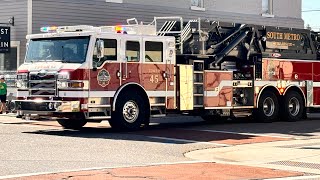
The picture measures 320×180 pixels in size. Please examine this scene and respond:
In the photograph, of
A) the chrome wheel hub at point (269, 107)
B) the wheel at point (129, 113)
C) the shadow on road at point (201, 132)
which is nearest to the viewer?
the shadow on road at point (201, 132)

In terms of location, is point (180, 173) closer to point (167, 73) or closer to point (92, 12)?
point (167, 73)

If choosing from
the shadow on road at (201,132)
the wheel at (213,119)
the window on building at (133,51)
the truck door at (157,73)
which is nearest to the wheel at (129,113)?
the shadow on road at (201,132)

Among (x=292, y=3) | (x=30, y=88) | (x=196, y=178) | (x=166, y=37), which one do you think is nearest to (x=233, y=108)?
(x=166, y=37)

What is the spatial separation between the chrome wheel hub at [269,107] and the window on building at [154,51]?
492 centimetres

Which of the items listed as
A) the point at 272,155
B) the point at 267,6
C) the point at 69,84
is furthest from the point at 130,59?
the point at 267,6

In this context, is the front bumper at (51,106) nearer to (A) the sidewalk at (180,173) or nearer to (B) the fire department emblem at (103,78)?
(B) the fire department emblem at (103,78)

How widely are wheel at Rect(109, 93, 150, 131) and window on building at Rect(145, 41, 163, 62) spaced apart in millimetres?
1214

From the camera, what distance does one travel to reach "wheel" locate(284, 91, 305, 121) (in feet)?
70.6

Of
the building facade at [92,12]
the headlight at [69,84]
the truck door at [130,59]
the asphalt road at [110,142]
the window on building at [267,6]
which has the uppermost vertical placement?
the window on building at [267,6]

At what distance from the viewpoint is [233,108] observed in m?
20.0

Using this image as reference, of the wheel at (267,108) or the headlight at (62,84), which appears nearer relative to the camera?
the headlight at (62,84)

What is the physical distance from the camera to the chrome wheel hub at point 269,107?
831 inches

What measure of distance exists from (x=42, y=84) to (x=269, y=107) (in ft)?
27.5

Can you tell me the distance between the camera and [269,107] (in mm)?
21266
